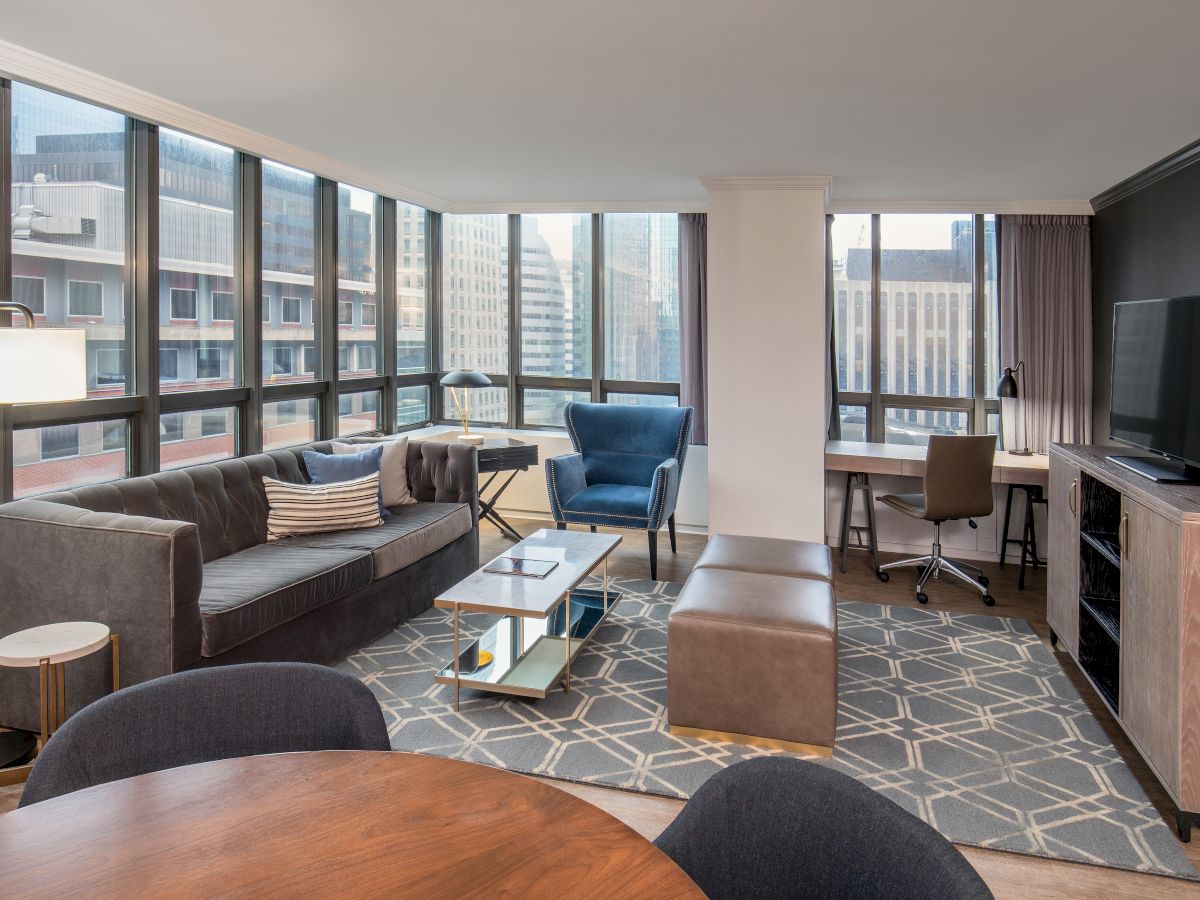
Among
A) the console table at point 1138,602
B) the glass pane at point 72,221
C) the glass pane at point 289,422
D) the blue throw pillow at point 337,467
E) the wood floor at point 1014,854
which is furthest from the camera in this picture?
the glass pane at point 289,422

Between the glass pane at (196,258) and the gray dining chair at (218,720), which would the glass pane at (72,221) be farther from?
the gray dining chair at (218,720)

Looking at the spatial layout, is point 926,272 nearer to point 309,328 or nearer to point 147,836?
point 309,328

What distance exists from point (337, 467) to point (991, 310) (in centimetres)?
445

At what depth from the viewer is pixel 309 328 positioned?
527 cm

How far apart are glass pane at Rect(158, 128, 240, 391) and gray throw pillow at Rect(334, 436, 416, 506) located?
2.43 ft

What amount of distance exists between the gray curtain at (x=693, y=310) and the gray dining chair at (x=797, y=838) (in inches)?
197

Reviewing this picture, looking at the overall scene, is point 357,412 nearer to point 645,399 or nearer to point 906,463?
point 645,399

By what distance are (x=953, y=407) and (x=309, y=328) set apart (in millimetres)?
4410

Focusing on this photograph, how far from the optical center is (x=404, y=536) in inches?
163

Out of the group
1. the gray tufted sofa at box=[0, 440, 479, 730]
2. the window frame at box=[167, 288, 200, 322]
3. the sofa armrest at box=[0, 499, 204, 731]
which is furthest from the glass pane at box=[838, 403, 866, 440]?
the sofa armrest at box=[0, 499, 204, 731]

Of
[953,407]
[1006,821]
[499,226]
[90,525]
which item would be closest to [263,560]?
[90,525]

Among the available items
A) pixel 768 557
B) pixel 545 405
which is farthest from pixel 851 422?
pixel 768 557

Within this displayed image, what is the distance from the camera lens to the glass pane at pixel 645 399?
647cm

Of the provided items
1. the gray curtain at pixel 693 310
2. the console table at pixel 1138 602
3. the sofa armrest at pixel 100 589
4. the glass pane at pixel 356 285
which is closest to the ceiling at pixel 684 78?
the glass pane at pixel 356 285
